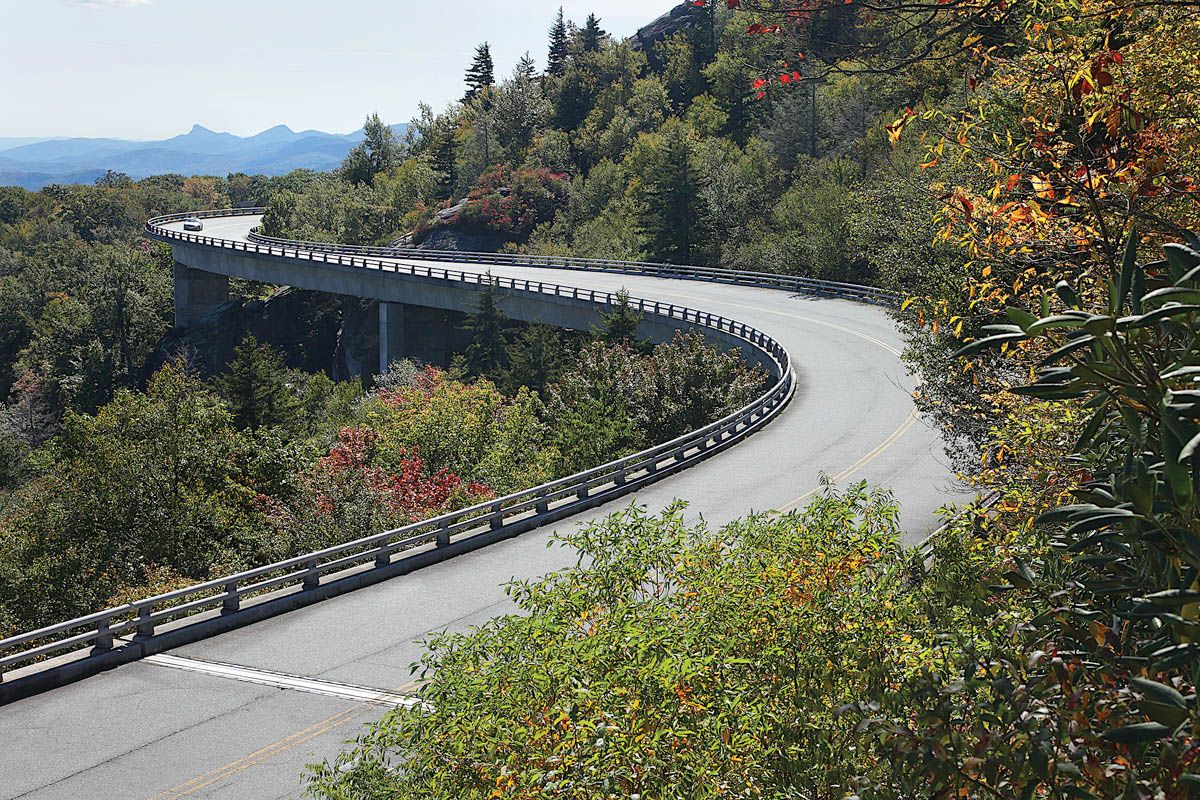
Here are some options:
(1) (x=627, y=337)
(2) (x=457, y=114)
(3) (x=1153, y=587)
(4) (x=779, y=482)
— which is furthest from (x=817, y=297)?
(2) (x=457, y=114)

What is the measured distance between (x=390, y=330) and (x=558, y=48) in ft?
305

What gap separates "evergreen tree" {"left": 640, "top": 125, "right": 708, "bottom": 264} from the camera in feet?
247

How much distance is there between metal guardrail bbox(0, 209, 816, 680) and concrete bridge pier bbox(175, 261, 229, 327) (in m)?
62.6

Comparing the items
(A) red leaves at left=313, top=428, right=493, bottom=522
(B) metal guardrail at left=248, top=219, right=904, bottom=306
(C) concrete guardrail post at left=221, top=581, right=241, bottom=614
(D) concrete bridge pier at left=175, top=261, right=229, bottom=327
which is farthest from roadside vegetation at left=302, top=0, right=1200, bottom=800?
(D) concrete bridge pier at left=175, top=261, right=229, bottom=327

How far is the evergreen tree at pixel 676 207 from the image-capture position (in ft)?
247

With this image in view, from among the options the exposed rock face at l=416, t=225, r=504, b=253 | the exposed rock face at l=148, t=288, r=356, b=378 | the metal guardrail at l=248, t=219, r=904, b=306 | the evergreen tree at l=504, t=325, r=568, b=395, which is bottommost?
the exposed rock face at l=148, t=288, r=356, b=378

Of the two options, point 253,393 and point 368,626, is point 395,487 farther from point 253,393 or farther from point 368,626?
point 253,393

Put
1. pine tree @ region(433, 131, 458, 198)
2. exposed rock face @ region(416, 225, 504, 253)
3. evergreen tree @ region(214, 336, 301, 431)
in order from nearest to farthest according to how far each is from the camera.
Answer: evergreen tree @ region(214, 336, 301, 431) < exposed rock face @ region(416, 225, 504, 253) < pine tree @ region(433, 131, 458, 198)

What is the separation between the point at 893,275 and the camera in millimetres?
25297

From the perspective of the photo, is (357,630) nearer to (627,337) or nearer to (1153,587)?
(1153,587)

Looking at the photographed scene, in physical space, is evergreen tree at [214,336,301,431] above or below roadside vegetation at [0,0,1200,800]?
below

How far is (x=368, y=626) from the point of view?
17.9 metres

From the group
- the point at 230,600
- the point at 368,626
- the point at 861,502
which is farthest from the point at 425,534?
the point at 861,502

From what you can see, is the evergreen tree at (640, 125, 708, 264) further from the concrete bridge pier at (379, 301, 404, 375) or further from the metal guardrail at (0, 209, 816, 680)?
the metal guardrail at (0, 209, 816, 680)
